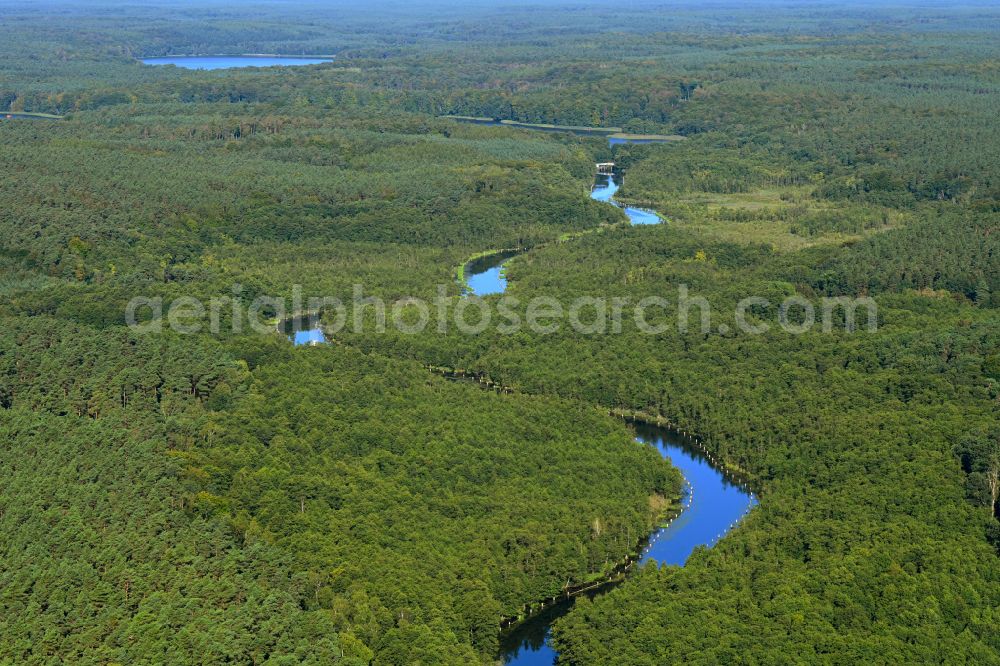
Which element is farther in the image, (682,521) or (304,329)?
(304,329)

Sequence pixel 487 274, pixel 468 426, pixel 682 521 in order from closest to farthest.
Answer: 1. pixel 682 521
2. pixel 468 426
3. pixel 487 274

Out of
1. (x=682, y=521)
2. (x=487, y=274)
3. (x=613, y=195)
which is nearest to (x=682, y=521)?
(x=682, y=521)

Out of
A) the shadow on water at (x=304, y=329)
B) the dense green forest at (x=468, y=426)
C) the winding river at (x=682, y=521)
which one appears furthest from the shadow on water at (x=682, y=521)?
the shadow on water at (x=304, y=329)

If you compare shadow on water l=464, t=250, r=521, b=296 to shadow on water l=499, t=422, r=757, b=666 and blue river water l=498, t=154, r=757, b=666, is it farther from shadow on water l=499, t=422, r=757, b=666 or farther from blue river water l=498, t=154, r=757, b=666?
blue river water l=498, t=154, r=757, b=666

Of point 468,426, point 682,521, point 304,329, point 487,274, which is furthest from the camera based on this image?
point 487,274

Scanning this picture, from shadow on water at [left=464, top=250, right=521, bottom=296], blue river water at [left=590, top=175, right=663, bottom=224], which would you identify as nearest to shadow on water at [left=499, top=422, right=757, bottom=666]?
shadow on water at [left=464, top=250, right=521, bottom=296]

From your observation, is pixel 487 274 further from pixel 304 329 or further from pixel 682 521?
pixel 682 521

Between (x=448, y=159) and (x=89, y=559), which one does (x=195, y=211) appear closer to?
(x=448, y=159)
